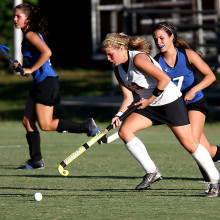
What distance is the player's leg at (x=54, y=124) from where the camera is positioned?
30.5 ft

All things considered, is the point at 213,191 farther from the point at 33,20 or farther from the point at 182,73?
the point at 33,20

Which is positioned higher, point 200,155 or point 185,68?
point 185,68

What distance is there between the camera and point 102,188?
777 cm

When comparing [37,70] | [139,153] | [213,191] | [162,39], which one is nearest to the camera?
[213,191]

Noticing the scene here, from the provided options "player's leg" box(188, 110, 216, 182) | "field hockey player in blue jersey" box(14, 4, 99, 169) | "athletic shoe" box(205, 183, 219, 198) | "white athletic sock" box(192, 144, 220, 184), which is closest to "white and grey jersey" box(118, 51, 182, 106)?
"player's leg" box(188, 110, 216, 182)

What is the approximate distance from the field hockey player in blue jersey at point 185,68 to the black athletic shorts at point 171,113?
0.31 metres

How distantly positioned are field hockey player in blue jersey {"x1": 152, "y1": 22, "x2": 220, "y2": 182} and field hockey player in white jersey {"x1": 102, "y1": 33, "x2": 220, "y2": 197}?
0.73ft

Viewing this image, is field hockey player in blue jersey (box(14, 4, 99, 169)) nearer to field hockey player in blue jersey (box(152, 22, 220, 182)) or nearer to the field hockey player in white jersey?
field hockey player in blue jersey (box(152, 22, 220, 182))

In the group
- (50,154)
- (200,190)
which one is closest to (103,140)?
(200,190)

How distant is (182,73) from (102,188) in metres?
1.32

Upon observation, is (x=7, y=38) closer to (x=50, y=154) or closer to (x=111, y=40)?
(x=50, y=154)

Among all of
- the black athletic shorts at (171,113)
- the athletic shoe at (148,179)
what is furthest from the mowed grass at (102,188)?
the black athletic shorts at (171,113)

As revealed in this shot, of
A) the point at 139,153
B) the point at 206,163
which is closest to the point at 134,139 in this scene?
the point at 139,153

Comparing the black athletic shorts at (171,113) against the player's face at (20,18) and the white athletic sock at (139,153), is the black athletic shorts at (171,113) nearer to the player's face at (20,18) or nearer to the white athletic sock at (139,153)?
the white athletic sock at (139,153)
